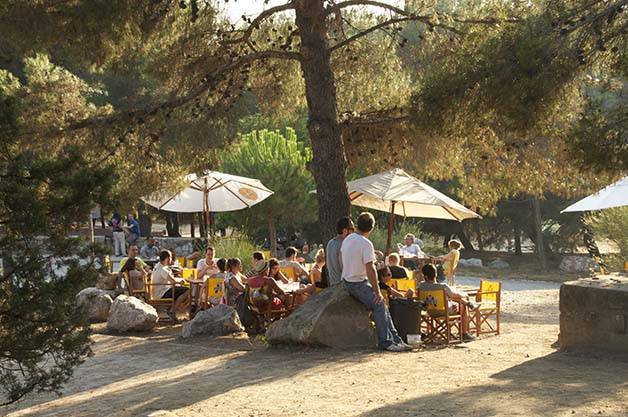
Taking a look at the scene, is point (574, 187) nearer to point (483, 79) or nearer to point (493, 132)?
point (493, 132)

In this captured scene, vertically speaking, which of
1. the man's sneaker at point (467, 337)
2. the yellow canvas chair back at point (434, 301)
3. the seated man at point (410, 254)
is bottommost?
the man's sneaker at point (467, 337)

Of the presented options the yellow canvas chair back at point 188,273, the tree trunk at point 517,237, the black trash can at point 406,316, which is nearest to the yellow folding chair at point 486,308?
the black trash can at point 406,316

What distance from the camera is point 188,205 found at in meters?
19.0

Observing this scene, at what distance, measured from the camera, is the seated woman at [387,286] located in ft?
37.1

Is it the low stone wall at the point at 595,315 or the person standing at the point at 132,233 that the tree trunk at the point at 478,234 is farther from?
the low stone wall at the point at 595,315

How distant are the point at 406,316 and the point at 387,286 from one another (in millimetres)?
607

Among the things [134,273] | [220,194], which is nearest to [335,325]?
[134,273]

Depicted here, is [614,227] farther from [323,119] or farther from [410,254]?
[323,119]

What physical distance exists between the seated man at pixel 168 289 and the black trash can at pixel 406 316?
4.32m

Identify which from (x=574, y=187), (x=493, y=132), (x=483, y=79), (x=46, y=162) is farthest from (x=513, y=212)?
(x=46, y=162)

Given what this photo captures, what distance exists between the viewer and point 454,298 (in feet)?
37.6

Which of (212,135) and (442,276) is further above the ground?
(212,135)

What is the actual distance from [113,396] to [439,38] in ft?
22.9

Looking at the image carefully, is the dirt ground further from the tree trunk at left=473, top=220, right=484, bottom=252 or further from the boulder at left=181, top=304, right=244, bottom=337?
the tree trunk at left=473, top=220, right=484, bottom=252
